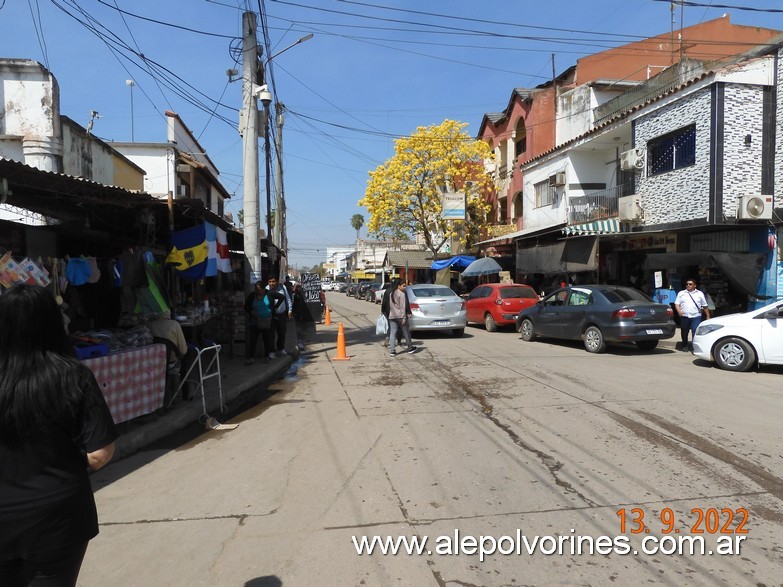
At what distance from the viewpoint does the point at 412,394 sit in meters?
8.09

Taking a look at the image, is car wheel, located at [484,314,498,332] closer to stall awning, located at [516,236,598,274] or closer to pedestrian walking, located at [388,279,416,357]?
stall awning, located at [516,236,598,274]

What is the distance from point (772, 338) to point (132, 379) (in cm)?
977

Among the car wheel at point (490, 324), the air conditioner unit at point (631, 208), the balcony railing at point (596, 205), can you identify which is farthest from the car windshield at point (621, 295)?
the balcony railing at point (596, 205)

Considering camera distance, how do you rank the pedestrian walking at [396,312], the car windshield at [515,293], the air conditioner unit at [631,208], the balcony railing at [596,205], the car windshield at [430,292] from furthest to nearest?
the balcony railing at [596,205] → the air conditioner unit at [631,208] → the car windshield at [515,293] → the car windshield at [430,292] → the pedestrian walking at [396,312]

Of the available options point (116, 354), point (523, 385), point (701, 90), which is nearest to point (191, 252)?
point (116, 354)

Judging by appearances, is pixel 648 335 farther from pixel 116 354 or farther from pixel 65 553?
pixel 65 553

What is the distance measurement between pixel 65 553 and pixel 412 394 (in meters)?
6.26

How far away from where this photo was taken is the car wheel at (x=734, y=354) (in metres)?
9.41

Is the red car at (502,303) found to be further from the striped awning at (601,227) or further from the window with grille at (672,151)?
the window with grille at (672,151)

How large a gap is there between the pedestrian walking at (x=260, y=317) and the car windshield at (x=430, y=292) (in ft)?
15.9

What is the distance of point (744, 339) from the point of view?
9.42m

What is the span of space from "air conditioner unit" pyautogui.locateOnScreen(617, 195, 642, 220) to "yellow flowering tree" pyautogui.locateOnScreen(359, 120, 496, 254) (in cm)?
1261

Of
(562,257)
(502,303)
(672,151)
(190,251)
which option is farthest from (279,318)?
(672,151)

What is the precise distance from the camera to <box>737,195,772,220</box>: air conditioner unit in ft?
44.7
